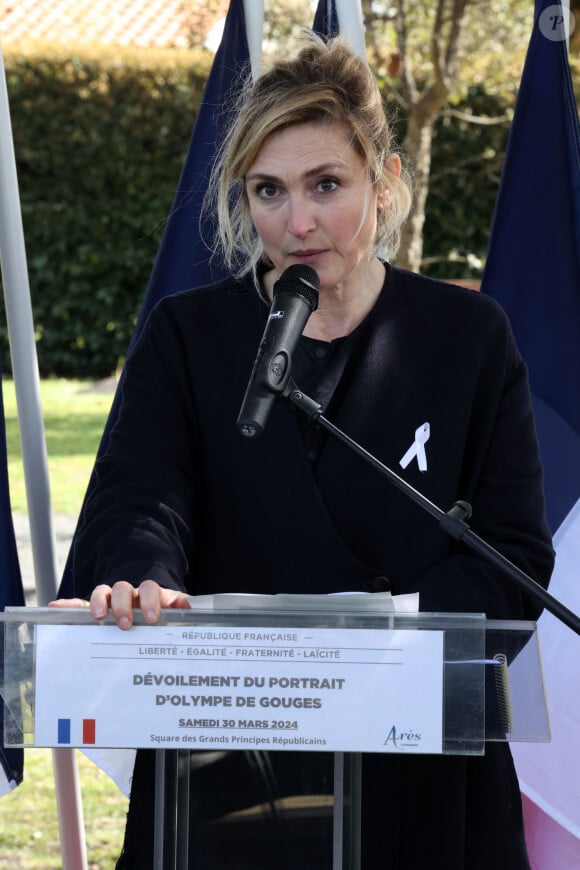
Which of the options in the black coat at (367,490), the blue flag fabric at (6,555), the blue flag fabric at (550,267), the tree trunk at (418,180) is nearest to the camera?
the black coat at (367,490)

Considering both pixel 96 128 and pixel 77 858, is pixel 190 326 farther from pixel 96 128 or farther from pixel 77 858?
pixel 96 128

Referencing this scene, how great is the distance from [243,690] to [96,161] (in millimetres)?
10764

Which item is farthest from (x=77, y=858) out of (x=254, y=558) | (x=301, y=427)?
(x=301, y=427)

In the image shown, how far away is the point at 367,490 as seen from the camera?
78.0 inches

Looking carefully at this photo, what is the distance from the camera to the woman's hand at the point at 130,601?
146 cm

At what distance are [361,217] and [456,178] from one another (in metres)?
9.97

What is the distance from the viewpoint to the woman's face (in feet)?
6.39

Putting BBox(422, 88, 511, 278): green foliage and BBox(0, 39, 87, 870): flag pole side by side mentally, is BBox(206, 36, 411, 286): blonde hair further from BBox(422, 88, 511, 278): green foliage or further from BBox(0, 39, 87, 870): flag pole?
BBox(422, 88, 511, 278): green foliage

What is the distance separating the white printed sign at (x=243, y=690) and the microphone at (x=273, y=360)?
0.26m

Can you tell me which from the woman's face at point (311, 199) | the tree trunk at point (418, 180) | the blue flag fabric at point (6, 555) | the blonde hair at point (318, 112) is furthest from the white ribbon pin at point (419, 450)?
the tree trunk at point (418, 180)

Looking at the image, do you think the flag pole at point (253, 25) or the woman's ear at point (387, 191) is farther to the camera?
the flag pole at point (253, 25)

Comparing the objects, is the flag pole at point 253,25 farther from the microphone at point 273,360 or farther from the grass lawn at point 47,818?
the grass lawn at point 47,818

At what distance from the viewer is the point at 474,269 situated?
1155 centimetres

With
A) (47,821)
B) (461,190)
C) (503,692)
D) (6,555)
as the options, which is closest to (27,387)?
(6,555)
